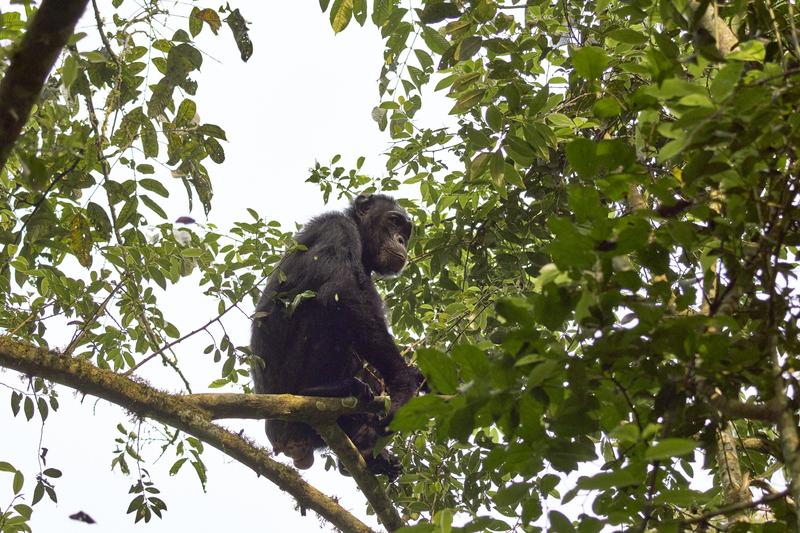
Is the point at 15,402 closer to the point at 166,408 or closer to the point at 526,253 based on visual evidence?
the point at 166,408

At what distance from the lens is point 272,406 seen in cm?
477

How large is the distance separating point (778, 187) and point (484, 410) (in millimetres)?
1152

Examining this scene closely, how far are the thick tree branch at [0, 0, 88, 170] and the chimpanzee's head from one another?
546cm

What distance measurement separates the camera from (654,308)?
201 cm

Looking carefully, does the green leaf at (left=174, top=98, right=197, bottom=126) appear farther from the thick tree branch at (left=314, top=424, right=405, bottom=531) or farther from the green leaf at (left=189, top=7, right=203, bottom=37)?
the thick tree branch at (left=314, top=424, right=405, bottom=531)

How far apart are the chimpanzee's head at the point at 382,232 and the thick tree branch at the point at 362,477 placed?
2.60m

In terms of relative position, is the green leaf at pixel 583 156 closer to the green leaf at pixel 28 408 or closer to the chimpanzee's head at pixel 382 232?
the green leaf at pixel 28 408

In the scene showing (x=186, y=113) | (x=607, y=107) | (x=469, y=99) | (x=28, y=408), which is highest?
(x=469, y=99)

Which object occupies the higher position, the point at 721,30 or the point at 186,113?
the point at 186,113

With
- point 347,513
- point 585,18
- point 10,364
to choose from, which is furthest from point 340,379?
point 585,18

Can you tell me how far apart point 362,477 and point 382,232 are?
3246 millimetres

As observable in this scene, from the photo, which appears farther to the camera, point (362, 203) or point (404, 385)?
point (362, 203)

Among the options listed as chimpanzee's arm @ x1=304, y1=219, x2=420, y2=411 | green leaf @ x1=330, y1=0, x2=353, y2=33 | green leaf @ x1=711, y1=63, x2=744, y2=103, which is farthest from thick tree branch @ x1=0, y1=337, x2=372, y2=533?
green leaf @ x1=711, y1=63, x2=744, y2=103

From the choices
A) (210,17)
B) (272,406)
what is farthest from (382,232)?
(210,17)
